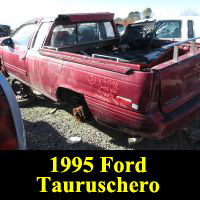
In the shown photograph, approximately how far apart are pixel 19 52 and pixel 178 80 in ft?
10.4

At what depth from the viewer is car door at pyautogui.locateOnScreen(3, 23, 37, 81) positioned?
4.53 metres

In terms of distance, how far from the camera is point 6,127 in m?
1.82

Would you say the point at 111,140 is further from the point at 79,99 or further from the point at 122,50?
the point at 122,50

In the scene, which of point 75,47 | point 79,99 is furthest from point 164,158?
point 75,47

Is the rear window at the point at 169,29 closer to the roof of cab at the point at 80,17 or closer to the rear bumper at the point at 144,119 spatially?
the roof of cab at the point at 80,17

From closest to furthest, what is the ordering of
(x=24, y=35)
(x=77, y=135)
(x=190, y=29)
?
(x=77, y=135) → (x=24, y=35) → (x=190, y=29)

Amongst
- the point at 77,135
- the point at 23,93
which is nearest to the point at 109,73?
the point at 77,135

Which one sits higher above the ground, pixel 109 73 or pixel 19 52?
pixel 19 52

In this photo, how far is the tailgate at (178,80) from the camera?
2.65 m

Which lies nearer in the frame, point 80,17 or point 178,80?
point 178,80

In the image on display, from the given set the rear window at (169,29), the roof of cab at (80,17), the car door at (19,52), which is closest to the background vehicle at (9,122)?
the roof of cab at (80,17)

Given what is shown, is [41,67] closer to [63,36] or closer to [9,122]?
[63,36]

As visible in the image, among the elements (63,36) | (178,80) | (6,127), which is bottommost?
(6,127)

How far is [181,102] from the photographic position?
3039 millimetres
